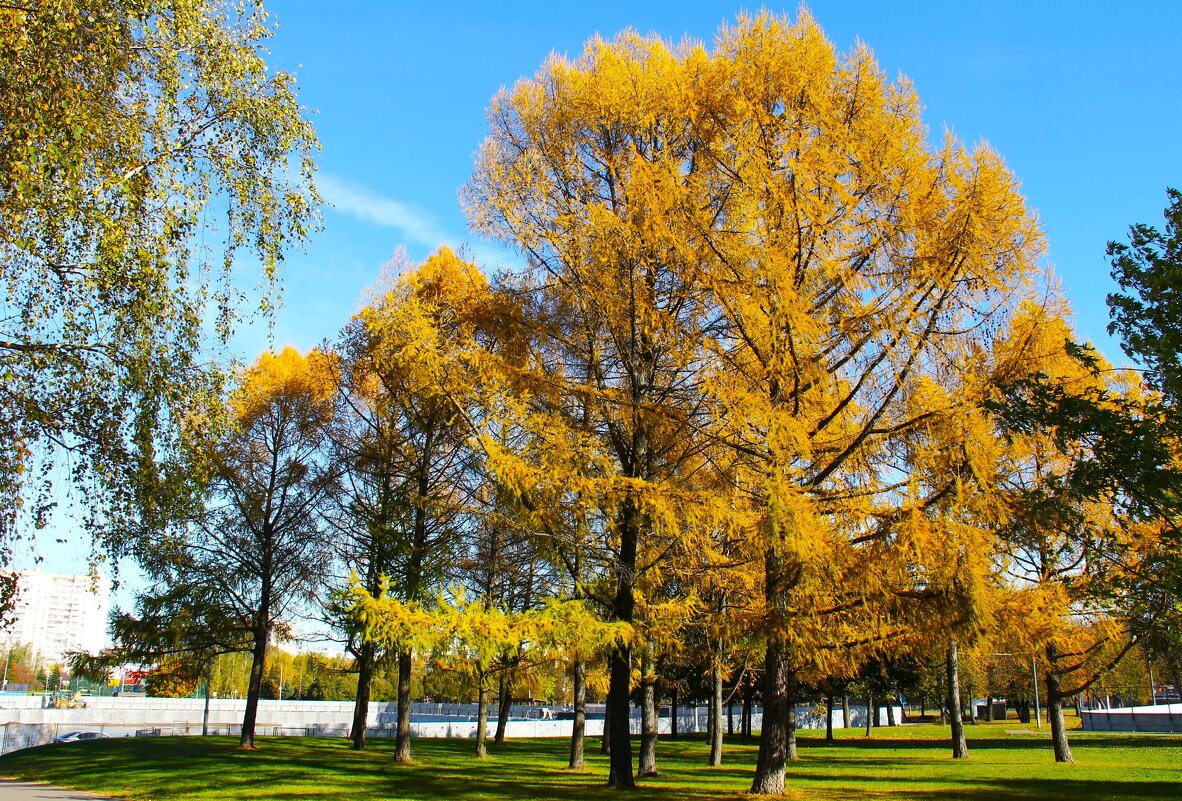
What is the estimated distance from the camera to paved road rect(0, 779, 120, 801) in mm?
11469

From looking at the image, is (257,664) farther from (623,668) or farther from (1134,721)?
(1134,721)

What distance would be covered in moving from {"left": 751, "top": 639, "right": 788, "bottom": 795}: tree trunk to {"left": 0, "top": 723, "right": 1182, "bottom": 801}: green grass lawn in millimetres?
768

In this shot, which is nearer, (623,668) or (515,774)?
(623,668)

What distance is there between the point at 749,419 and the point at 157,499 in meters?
6.56

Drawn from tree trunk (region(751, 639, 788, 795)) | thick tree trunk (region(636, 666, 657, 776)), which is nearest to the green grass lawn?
thick tree trunk (region(636, 666, 657, 776))

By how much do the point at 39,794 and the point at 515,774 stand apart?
7991mm

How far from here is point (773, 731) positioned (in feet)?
32.9

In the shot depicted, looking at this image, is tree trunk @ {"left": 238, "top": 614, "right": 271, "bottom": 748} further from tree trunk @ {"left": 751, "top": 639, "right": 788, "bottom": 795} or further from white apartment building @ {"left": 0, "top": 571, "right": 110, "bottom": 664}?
white apartment building @ {"left": 0, "top": 571, "right": 110, "bottom": 664}

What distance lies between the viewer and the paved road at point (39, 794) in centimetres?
1147

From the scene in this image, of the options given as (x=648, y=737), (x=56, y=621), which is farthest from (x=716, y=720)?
(x=56, y=621)

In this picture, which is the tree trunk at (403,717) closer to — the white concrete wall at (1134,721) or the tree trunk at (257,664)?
the tree trunk at (257,664)

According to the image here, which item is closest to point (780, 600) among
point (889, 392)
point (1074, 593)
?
point (889, 392)

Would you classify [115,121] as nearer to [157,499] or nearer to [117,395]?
[117,395]

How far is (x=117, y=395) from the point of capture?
27.9 feet
